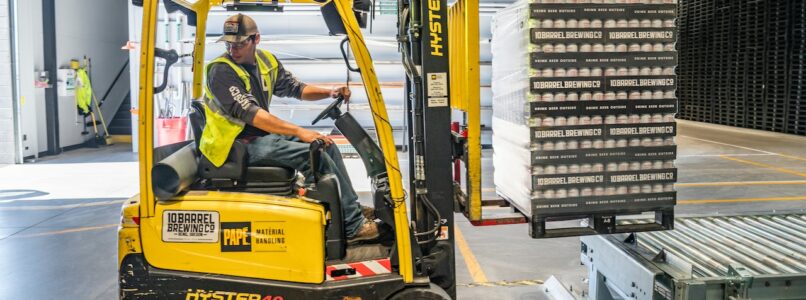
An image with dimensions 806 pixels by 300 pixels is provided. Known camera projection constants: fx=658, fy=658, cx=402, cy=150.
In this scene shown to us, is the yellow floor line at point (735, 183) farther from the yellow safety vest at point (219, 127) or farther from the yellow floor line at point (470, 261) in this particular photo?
the yellow safety vest at point (219, 127)

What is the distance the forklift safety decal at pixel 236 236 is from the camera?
3.58 m

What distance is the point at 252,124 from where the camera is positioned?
367 centimetres

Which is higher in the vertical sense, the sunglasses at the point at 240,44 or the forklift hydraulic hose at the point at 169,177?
the sunglasses at the point at 240,44

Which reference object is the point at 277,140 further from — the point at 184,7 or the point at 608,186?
the point at 608,186

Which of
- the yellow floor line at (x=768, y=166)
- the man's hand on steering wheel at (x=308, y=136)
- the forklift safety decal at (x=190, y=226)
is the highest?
the man's hand on steering wheel at (x=308, y=136)

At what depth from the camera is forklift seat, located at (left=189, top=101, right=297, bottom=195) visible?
3760mm

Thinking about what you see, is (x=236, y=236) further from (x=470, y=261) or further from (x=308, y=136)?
(x=470, y=261)

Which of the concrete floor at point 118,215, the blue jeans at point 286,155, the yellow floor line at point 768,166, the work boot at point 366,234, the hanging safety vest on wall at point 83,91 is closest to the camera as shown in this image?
the blue jeans at point 286,155

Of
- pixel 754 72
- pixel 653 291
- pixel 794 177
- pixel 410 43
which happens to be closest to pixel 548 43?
pixel 410 43

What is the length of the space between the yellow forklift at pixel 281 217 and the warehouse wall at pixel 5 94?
11.5 metres

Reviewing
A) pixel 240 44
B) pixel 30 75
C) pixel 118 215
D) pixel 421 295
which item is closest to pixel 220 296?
pixel 421 295

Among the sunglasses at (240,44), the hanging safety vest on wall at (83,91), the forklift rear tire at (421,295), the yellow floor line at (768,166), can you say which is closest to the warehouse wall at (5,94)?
the hanging safety vest on wall at (83,91)

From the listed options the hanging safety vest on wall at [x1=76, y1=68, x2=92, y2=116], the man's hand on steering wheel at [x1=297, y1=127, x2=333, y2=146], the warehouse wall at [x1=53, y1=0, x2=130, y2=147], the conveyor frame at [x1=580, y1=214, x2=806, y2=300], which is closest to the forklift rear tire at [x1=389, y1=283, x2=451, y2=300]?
the man's hand on steering wheel at [x1=297, y1=127, x2=333, y2=146]

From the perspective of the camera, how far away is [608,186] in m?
3.62
